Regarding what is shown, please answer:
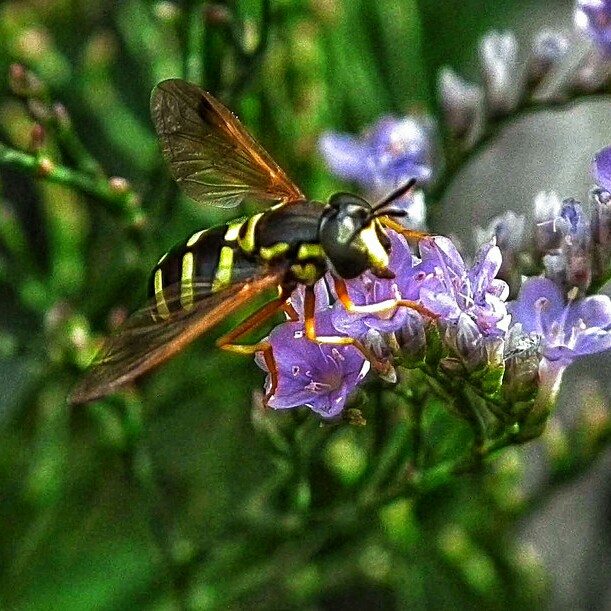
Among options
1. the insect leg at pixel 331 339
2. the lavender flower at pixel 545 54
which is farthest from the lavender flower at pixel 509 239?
the lavender flower at pixel 545 54

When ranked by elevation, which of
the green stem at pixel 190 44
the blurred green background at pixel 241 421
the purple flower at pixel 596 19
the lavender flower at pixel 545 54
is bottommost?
the blurred green background at pixel 241 421

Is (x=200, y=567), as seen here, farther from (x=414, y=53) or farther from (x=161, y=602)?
(x=414, y=53)

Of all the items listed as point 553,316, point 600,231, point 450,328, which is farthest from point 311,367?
point 600,231

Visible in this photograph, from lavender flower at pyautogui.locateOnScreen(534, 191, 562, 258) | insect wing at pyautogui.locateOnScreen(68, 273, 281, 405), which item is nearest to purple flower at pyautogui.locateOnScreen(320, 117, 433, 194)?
lavender flower at pyautogui.locateOnScreen(534, 191, 562, 258)

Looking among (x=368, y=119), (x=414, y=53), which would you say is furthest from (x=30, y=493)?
(x=414, y=53)

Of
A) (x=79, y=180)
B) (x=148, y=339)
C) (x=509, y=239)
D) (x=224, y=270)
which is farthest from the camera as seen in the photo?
(x=79, y=180)

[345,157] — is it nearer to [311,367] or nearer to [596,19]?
[596,19]

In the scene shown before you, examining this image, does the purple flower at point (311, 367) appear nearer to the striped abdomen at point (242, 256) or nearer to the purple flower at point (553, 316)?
the striped abdomen at point (242, 256)
